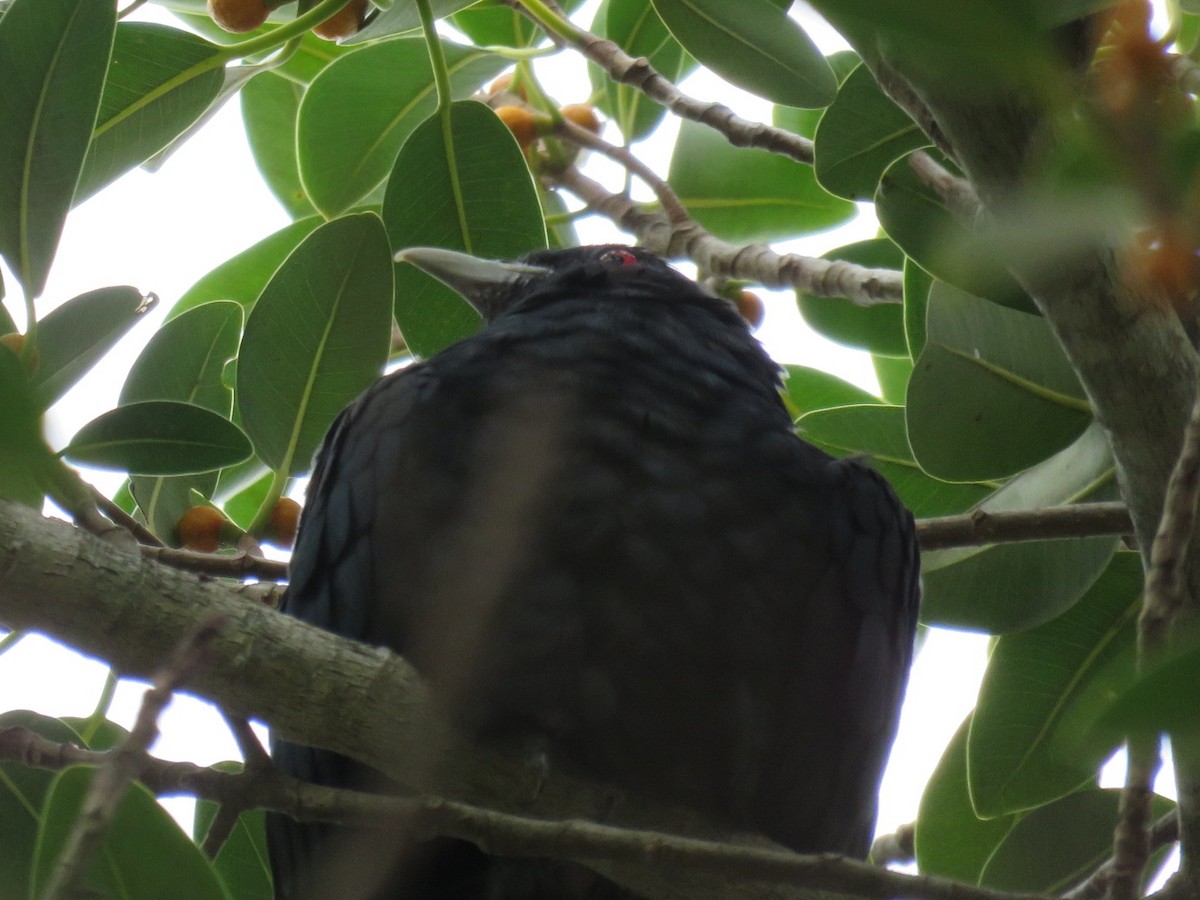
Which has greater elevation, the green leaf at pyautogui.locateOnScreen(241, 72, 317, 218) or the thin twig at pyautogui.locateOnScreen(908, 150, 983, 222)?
the green leaf at pyautogui.locateOnScreen(241, 72, 317, 218)

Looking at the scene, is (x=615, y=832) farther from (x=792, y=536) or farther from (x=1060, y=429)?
(x=1060, y=429)

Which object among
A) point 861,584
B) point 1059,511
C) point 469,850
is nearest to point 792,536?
point 861,584

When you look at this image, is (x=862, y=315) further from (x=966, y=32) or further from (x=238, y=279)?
(x=966, y=32)

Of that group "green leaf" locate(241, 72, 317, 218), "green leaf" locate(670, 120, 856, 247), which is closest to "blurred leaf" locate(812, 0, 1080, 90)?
"green leaf" locate(670, 120, 856, 247)

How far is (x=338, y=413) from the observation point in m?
2.68

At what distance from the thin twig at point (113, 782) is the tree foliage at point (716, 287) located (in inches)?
8.8

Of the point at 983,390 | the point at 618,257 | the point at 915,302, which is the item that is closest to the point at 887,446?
the point at 915,302

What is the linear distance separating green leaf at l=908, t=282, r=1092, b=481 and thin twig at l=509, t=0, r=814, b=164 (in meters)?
0.96

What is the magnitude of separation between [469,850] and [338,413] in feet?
3.07

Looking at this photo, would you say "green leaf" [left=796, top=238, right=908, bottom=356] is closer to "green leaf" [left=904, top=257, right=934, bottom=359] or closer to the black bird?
"green leaf" [left=904, top=257, right=934, bottom=359]

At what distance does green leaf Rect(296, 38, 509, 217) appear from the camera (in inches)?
132

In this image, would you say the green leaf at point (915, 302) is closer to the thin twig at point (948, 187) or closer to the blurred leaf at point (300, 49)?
the thin twig at point (948, 187)

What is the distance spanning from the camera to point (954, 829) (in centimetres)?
287

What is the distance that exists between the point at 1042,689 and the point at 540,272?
1441 millimetres
